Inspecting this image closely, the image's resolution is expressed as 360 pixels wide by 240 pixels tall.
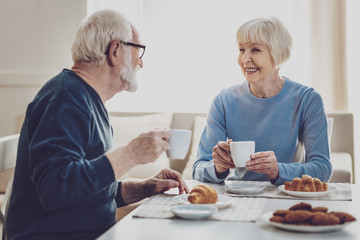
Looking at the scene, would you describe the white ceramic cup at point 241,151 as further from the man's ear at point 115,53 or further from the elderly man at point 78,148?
the man's ear at point 115,53

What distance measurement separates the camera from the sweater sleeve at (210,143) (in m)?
1.74

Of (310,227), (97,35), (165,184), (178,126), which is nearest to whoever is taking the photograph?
(310,227)

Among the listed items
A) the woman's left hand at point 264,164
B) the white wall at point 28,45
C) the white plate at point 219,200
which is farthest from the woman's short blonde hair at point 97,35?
the white wall at point 28,45

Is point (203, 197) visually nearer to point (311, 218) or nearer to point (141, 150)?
point (141, 150)

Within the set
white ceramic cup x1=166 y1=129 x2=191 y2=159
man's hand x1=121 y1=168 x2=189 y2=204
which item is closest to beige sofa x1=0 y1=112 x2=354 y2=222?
man's hand x1=121 y1=168 x2=189 y2=204

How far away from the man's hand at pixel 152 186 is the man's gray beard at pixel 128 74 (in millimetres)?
312

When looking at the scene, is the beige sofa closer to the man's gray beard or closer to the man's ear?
the man's gray beard

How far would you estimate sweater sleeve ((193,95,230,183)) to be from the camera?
5.70 feet

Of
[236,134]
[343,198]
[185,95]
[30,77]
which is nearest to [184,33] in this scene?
[185,95]

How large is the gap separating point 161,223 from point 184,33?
2.95 metres

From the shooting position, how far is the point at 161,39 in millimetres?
3939

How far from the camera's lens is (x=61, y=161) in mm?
1125

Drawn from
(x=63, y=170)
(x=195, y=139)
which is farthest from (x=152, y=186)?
(x=195, y=139)

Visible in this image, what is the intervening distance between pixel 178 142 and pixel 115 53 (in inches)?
14.6
